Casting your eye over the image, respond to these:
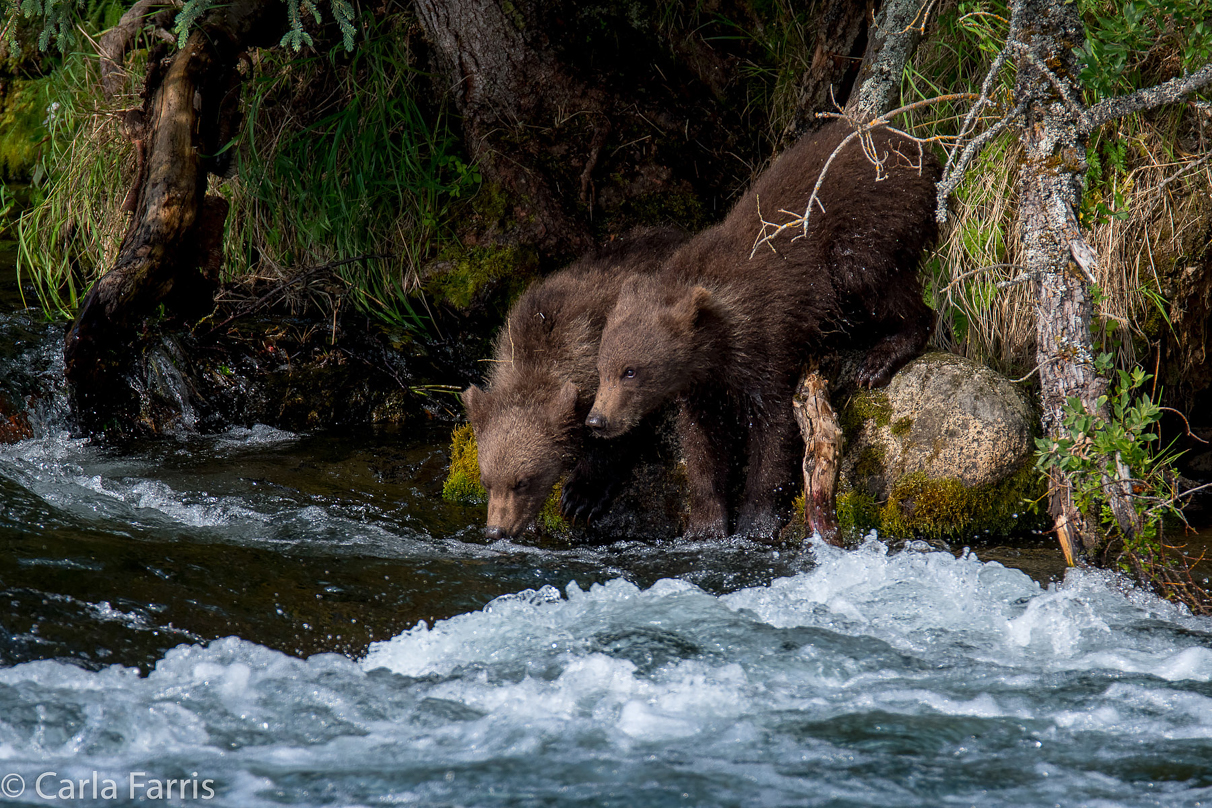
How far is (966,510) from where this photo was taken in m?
4.98

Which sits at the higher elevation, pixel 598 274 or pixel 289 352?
pixel 598 274

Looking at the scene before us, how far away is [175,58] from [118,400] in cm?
211

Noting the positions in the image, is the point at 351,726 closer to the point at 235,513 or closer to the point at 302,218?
the point at 235,513

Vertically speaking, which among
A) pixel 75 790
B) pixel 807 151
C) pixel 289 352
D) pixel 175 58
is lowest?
pixel 75 790

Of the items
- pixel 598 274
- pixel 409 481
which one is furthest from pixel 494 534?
pixel 598 274

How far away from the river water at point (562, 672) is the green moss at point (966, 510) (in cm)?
24

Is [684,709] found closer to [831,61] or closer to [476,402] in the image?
[476,402]

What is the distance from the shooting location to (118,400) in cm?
661

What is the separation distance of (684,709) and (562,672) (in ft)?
1.48

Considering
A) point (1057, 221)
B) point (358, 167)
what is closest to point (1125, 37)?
point (1057, 221)

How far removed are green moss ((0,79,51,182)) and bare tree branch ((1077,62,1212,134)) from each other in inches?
378

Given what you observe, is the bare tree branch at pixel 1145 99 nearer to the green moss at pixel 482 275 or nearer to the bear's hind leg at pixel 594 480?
the bear's hind leg at pixel 594 480

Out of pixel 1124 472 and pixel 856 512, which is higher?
pixel 1124 472

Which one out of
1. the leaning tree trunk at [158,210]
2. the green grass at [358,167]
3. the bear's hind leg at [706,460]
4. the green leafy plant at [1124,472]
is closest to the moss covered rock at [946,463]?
the bear's hind leg at [706,460]
